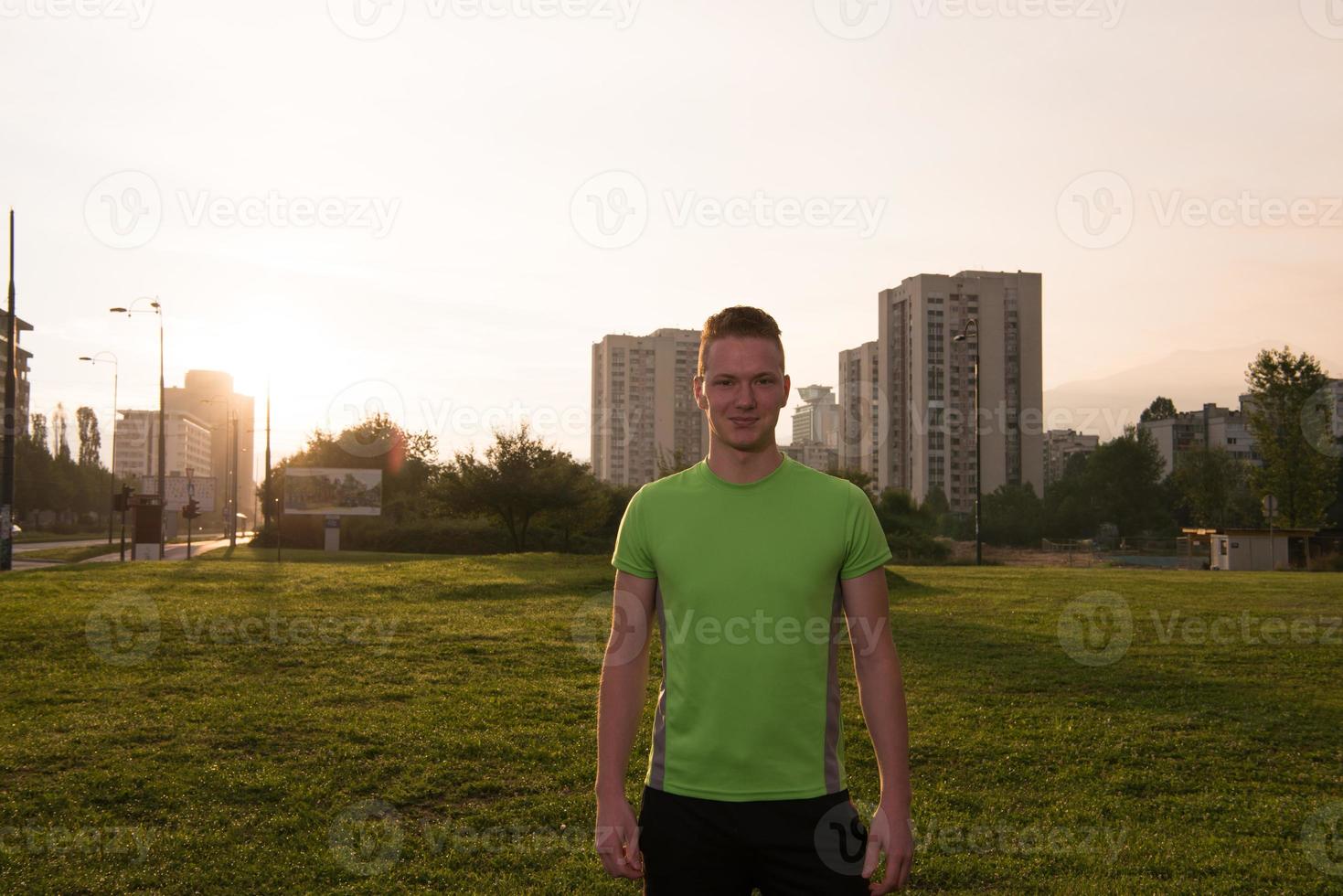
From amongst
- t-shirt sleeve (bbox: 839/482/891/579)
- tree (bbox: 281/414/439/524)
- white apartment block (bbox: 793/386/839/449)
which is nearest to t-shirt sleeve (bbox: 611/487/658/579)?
t-shirt sleeve (bbox: 839/482/891/579)

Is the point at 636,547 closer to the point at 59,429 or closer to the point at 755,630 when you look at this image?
the point at 755,630

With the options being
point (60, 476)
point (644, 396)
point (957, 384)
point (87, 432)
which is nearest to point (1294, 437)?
point (957, 384)

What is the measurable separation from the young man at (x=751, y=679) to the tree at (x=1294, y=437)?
211 ft

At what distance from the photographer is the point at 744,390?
9.86ft

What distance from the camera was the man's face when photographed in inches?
117

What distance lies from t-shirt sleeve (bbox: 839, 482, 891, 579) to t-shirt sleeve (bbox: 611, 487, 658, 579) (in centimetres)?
56

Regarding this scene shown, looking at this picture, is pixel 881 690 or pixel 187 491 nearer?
pixel 881 690

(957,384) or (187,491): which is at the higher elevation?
(957,384)

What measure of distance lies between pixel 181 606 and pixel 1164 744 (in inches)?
589

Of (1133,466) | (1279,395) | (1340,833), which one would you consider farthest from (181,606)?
(1133,466)

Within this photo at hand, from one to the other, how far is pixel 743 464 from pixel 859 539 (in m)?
0.40

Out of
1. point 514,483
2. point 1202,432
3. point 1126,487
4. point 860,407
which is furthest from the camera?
point 1202,432

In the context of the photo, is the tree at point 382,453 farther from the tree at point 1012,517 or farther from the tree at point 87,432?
the tree at point 87,432

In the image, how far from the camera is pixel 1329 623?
17875 millimetres
